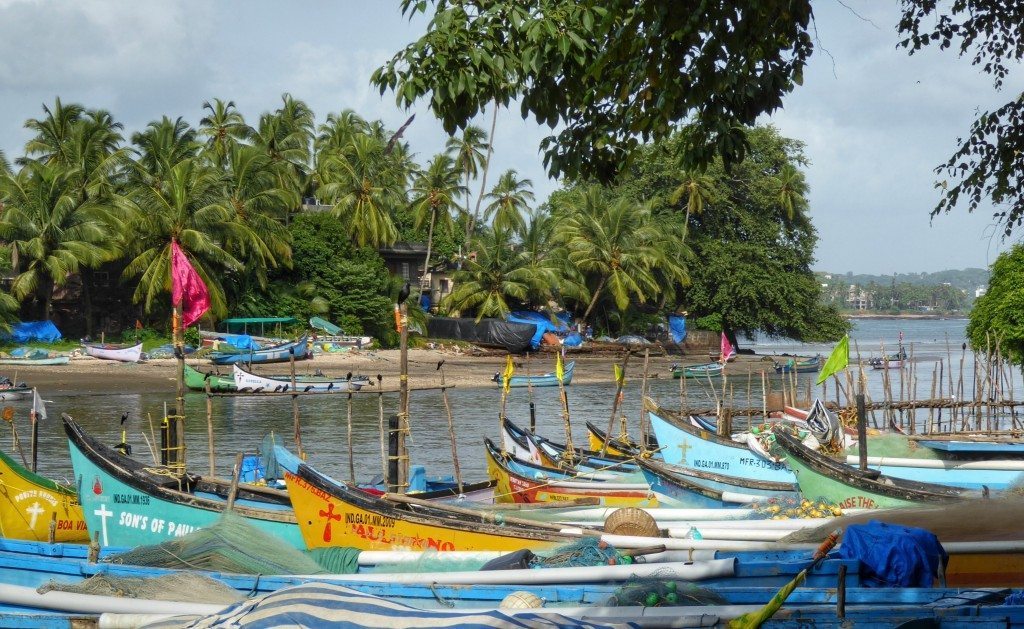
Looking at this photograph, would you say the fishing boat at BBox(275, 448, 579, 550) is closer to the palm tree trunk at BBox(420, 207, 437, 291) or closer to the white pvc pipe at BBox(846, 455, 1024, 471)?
the white pvc pipe at BBox(846, 455, 1024, 471)

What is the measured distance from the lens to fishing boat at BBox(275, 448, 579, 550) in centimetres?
1026

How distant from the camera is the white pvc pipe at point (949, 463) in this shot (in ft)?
46.4

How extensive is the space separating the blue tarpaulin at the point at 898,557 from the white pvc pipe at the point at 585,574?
3.03 feet

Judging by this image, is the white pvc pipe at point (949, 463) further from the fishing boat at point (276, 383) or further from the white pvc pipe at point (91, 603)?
the fishing boat at point (276, 383)

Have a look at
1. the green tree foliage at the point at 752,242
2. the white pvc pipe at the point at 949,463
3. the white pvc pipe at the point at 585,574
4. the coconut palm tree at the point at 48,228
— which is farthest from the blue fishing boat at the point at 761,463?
the green tree foliage at the point at 752,242

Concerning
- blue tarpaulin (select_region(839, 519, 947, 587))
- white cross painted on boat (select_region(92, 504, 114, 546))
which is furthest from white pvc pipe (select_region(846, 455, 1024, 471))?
white cross painted on boat (select_region(92, 504, 114, 546))

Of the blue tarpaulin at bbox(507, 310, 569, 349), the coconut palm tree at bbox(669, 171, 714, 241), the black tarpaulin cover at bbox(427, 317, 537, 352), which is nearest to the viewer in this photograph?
A: the black tarpaulin cover at bbox(427, 317, 537, 352)

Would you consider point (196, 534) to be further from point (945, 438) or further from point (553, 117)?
point (945, 438)

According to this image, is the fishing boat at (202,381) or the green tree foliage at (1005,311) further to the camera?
the fishing boat at (202,381)

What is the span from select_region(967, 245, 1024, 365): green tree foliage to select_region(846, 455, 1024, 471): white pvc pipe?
8.50m

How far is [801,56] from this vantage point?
6.49 metres

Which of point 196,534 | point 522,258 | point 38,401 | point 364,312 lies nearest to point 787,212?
point 522,258

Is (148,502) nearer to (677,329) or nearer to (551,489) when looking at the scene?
(551,489)

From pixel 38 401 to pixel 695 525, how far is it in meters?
10.5
